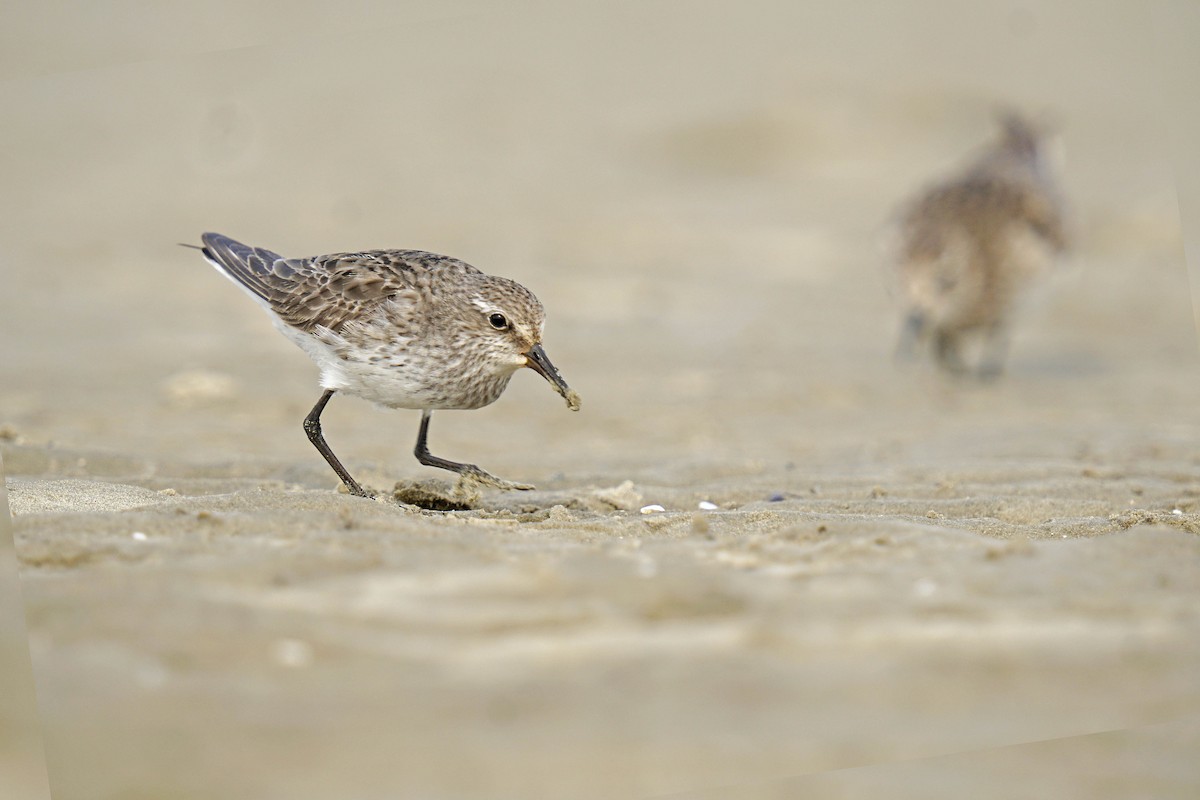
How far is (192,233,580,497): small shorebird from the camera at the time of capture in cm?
546

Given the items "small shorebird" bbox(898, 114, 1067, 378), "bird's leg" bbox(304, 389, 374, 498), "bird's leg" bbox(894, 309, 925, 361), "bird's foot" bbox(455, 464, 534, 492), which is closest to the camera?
"bird's leg" bbox(304, 389, 374, 498)

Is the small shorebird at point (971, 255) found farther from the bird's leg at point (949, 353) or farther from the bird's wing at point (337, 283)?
the bird's wing at point (337, 283)

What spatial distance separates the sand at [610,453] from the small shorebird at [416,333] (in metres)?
0.43

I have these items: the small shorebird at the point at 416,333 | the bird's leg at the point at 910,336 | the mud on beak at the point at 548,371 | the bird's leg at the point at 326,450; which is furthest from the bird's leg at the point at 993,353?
the bird's leg at the point at 326,450

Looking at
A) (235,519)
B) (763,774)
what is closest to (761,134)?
(235,519)

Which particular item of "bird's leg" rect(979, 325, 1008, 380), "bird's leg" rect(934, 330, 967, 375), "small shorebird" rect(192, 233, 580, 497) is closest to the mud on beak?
"small shorebird" rect(192, 233, 580, 497)

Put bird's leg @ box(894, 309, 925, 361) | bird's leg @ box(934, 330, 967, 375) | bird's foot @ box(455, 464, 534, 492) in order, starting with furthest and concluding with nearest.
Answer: bird's leg @ box(934, 330, 967, 375) < bird's leg @ box(894, 309, 925, 361) < bird's foot @ box(455, 464, 534, 492)

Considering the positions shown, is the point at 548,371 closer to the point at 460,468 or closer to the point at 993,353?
the point at 460,468

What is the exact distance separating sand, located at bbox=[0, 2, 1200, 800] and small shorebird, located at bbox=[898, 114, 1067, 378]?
54 cm

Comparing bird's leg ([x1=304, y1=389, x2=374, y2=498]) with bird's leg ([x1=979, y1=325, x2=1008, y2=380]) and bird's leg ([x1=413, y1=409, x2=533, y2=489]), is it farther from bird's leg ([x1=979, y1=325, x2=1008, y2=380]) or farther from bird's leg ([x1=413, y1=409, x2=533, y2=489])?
bird's leg ([x1=979, y1=325, x2=1008, y2=380])

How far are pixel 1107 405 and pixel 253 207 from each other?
9137 mm

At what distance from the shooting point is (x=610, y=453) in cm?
739

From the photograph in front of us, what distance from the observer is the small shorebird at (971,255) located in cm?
1021

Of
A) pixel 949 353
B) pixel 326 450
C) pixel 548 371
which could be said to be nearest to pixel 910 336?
pixel 949 353
